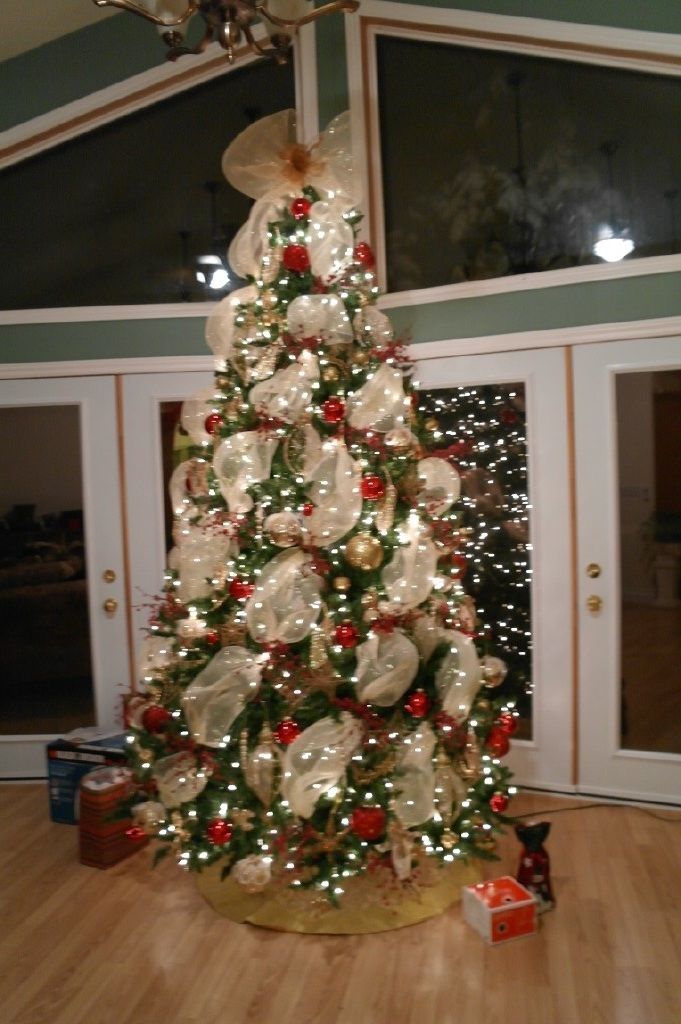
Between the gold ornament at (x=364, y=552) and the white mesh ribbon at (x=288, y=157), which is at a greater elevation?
the white mesh ribbon at (x=288, y=157)

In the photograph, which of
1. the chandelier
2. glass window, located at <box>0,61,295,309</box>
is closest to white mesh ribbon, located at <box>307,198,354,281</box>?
the chandelier

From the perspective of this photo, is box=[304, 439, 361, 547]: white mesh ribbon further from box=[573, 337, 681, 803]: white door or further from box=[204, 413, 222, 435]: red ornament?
box=[573, 337, 681, 803]: white door

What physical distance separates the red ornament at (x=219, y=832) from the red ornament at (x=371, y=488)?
1142 mm

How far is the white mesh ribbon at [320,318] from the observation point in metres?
2.62

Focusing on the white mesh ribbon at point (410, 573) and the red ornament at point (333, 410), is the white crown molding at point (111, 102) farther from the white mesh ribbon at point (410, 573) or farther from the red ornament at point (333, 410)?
the white mesh ribbon at point (410, 573)

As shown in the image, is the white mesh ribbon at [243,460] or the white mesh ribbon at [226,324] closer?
the white mesh ribbon at [243,460]

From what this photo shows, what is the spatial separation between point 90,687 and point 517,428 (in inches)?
91.4

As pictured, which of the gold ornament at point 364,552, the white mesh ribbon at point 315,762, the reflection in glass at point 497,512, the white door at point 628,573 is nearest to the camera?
the white mesh ribbon at point 315,762

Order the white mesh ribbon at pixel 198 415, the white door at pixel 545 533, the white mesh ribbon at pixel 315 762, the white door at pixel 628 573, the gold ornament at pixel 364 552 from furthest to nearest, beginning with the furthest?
the white door at pixel 545 533, the white door at pixel 628 573, the white mesh ribbon at pixel 198 415, the gold ornament at pixel 364 552, the white mesh ribbon at pixel 315 762

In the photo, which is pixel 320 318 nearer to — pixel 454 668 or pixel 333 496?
pixel 333 496

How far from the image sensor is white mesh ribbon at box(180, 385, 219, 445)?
9.86 ft

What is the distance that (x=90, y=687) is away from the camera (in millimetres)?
3918

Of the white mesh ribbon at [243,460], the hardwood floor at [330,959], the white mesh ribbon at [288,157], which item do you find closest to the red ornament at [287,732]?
the hardwood floor at [330,959]

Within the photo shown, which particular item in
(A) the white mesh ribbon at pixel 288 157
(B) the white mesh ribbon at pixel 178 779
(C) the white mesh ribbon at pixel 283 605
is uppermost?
(A) the white mesh ribbon at pixel 288 157
